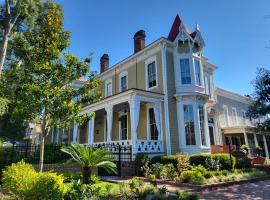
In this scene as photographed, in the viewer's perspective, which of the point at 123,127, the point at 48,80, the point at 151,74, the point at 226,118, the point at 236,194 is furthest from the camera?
the point at 226,118

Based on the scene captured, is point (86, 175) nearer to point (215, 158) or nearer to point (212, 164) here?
point (212, 164)

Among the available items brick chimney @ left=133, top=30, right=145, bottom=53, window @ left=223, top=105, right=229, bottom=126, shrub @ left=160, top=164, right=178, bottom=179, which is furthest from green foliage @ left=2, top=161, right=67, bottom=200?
window @ left=223, top=105, right=229, bottom=126

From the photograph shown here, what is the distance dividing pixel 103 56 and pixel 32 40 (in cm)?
1578

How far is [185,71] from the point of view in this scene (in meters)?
18.0

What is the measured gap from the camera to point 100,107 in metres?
19.4

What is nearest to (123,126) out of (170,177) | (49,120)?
(170,177)

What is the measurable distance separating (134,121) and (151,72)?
17.4ft

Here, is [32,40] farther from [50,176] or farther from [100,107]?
[100,107]

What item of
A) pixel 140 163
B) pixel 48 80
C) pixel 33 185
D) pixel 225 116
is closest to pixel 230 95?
pixel 225 116

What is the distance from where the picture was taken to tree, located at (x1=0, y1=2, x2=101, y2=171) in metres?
9.59

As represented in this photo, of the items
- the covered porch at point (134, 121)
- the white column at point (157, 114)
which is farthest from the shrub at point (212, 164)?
the white column at point (157, 114)

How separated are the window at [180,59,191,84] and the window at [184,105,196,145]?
2076mm

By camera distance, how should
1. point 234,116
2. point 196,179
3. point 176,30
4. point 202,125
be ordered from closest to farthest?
point 196,179 < point 202,125 < point 176,30 < point 234,116

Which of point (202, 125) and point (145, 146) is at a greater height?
point (202, 125)
